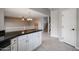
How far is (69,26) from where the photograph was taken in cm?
405

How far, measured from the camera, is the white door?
3.69 meters

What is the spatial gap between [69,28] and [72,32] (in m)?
0.31

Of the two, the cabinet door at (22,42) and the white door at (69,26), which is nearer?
the cabinet door at (22,42)

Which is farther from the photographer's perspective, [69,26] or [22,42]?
[69,26]

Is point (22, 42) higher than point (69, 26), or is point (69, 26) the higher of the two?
point (69, 26)

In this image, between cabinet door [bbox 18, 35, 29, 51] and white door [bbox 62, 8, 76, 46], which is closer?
cabinet door [bbox 18, 35, 29, 51]

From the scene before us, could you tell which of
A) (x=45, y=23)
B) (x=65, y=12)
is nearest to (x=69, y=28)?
(x=65, y=12)

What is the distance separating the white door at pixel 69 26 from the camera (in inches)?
145
